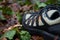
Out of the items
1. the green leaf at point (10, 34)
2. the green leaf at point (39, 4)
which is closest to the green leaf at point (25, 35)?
the green leaf at point (10, 34)

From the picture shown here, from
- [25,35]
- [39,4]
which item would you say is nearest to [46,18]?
[25,35]

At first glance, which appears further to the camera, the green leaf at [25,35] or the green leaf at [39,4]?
the green leaf at [39,4]

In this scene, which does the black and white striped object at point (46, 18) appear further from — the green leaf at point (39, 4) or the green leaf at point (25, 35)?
the green leaf at point (39, 4)

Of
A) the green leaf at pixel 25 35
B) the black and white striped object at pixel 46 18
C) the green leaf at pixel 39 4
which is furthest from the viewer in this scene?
the green leaf at pixel 39 4

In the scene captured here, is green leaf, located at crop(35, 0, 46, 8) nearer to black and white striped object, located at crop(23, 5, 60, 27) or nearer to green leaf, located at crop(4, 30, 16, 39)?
black and white striped object, located at crop(23, 5, 60, 27)

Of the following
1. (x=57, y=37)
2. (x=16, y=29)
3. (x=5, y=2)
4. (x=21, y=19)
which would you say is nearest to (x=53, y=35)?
(x=57, y=37)

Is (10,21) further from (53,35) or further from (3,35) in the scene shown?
(53,35)

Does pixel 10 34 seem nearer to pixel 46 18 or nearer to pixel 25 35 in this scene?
pixel 25 35

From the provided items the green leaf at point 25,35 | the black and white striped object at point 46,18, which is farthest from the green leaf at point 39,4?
the green leaf at point 25,35

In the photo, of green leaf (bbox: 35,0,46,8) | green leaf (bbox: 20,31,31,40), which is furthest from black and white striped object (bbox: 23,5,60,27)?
green leaf (bbox: 35,0,46,8)

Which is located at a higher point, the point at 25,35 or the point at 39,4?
the point at 39,4

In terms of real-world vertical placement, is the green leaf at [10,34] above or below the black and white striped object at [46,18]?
below

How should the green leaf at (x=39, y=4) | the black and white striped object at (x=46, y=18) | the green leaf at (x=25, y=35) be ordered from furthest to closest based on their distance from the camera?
the green leaf at (x=39, y=4) < the green leaf at (x=25, y=35) < the black and white striped object at (x=46, y=18)
